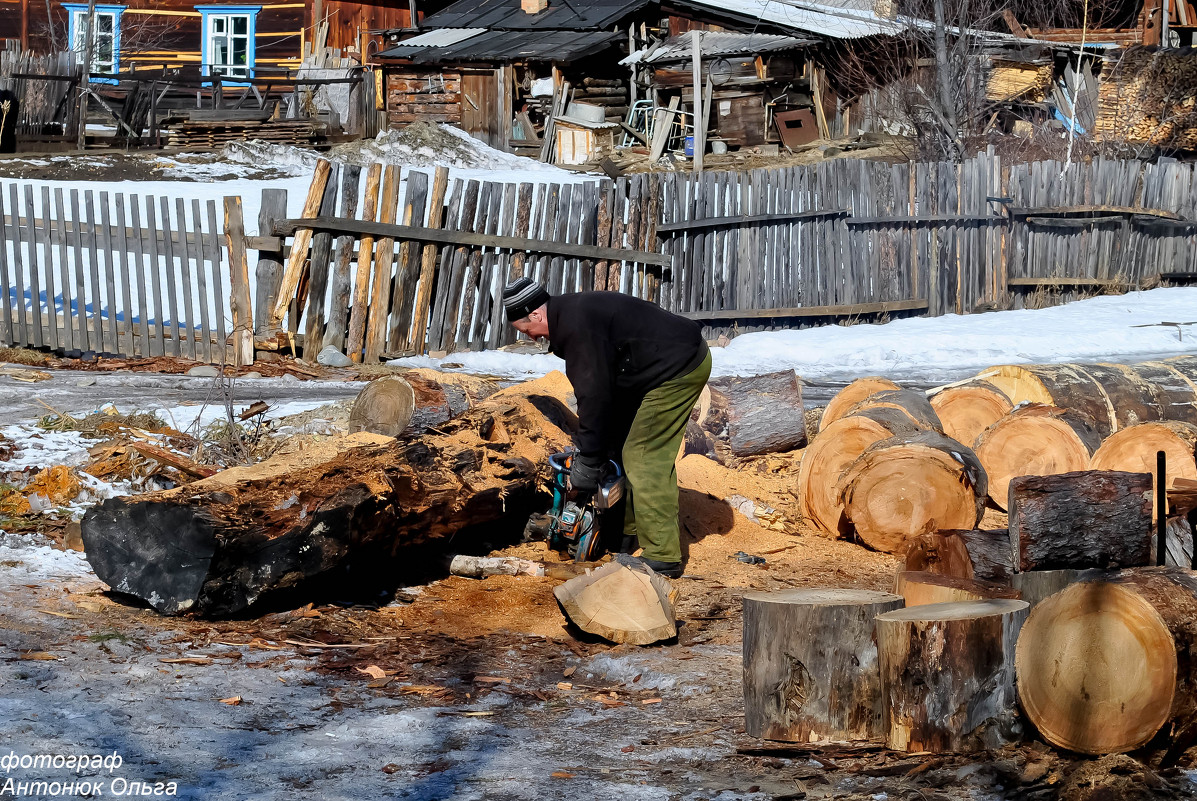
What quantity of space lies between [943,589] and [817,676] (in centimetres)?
65

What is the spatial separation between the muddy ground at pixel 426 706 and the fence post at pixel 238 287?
491cm

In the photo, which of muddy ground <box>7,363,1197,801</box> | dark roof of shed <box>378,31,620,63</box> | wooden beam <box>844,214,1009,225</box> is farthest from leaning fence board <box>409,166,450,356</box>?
dark roof of shed <box>378,31,620,63</box>

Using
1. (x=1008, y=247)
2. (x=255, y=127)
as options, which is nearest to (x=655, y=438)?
(x=1008, y=247)

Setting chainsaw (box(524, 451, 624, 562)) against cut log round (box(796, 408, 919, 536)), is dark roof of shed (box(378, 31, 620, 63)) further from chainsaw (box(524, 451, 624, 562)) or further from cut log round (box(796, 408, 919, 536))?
chainsaw (box(524, 451, 624, 562))

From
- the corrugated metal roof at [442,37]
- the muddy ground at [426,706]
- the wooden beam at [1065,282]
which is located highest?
the corrugated metal roof at [442,37]

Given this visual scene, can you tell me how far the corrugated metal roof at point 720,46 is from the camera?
84.4ft

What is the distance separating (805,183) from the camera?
40.7 feet

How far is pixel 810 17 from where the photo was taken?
90.6 feet

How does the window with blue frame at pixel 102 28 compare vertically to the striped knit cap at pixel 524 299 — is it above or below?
above

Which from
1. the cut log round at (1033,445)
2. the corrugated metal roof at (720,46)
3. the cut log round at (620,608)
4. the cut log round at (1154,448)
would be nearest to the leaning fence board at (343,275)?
the cut log round at (1033,445)

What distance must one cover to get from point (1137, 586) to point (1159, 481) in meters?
1.23

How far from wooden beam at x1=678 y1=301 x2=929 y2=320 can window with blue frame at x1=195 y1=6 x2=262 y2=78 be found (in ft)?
78.7

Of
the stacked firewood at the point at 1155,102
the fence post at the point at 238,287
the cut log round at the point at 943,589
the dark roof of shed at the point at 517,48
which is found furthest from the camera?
the dark roof of shed at the point at 517,48

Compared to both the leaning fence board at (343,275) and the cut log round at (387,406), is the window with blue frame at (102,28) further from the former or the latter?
the cut log round at (387,406)
